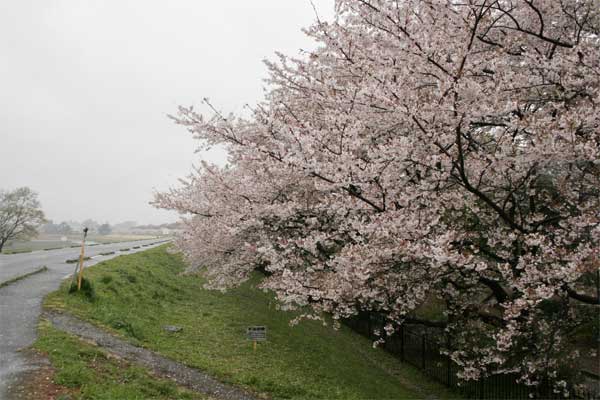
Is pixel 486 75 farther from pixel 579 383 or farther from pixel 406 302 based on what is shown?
pixel 579 383

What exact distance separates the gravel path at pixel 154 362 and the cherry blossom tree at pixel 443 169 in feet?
7.35

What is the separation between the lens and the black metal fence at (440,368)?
9.87 meters

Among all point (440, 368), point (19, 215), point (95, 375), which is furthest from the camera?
point (19, 215)

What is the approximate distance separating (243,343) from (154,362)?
→ 145 inches

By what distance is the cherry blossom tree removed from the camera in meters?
6.39

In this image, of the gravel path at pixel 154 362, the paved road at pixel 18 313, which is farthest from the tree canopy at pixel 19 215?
the gravel path at pixel 154 362

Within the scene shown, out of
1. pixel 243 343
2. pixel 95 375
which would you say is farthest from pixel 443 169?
pixel 243 343

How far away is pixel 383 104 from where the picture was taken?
21.9ft

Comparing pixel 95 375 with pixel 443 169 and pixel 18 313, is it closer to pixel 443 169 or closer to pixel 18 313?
pixel 18 313

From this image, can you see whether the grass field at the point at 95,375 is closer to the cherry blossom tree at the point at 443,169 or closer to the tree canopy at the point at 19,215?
the cherry blossom tree at the point at 443,169

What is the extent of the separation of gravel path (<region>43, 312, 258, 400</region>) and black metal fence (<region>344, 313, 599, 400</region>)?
18.9 ft

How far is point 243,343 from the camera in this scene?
1188cm

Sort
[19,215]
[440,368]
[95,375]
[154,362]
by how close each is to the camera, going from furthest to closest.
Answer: [19,215], [440,368], [154,362], [95,375]

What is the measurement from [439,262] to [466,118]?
2296 millimetres
